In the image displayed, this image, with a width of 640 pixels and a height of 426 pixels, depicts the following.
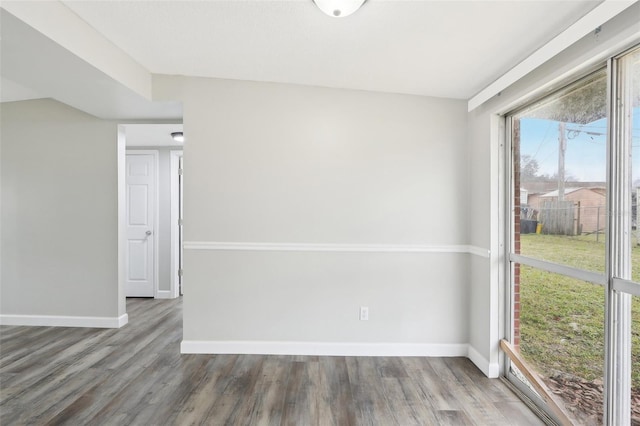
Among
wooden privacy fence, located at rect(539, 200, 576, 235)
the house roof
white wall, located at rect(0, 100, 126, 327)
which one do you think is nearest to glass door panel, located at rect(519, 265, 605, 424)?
wooden privacy fence, located at rect(539, 200, 576, 235)

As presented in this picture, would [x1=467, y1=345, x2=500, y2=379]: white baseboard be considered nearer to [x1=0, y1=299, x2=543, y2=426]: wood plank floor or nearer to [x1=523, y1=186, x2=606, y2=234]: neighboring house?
[x1=0, y1=299, x2=543, y2=426]: wood plank floor

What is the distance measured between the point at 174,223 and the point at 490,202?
13.8 feet

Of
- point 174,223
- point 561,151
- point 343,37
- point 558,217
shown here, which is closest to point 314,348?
point 558,217

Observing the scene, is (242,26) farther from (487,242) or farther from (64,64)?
(487,242)

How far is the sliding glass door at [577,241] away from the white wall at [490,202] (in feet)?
0.31

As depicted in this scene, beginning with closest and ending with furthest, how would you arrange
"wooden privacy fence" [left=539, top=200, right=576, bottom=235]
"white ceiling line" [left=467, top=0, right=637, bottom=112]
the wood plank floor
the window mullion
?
"white ceiling line" [left=467, top=0, right=637, bottom=112], the window mullion, "wooden privacy fence" [left=539, top=200, right=576, bottom=235], the wood plank floor

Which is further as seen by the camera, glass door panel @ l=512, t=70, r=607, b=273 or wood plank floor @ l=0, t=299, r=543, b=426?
wood plank floor @ l=0, t=299, r=543, b=426

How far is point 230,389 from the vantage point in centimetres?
238

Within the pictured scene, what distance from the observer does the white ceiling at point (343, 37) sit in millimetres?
1813

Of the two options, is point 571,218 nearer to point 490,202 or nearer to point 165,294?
point 490,202

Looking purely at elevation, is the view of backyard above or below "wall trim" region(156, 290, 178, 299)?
above

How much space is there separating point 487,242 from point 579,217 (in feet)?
2.71

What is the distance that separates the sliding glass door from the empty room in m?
0.01

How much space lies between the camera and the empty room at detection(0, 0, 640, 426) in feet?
5.90
